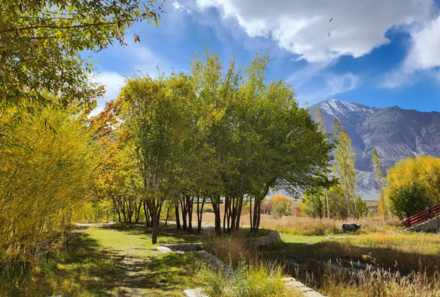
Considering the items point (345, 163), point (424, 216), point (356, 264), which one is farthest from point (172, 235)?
point (345, 163)

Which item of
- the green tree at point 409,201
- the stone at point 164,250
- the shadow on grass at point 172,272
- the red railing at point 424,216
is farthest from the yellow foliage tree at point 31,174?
the green tree at point 409,201

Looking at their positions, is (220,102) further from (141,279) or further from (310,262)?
(141,279)

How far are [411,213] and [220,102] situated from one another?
27105 mm

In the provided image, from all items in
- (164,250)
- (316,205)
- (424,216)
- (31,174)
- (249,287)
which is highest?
(31,174)

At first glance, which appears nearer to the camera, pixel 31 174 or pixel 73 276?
pixel 31 174

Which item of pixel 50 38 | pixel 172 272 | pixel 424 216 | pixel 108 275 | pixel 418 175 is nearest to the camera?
pixel 50 38

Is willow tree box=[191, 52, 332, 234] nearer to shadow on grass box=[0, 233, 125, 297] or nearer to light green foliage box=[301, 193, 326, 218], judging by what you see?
shadow on grass box=[0, 233, 125, 297]

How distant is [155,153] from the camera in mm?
12523

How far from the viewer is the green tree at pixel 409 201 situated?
29.1 meters

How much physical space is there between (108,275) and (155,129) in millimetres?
6907

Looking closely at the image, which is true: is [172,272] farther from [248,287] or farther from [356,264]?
[356,264]

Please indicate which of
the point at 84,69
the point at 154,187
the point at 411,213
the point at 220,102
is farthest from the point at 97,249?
the point at 411,213

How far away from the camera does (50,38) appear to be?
4.56 m

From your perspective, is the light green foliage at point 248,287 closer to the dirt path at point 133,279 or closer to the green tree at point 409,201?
the dirt path at point 133,279
